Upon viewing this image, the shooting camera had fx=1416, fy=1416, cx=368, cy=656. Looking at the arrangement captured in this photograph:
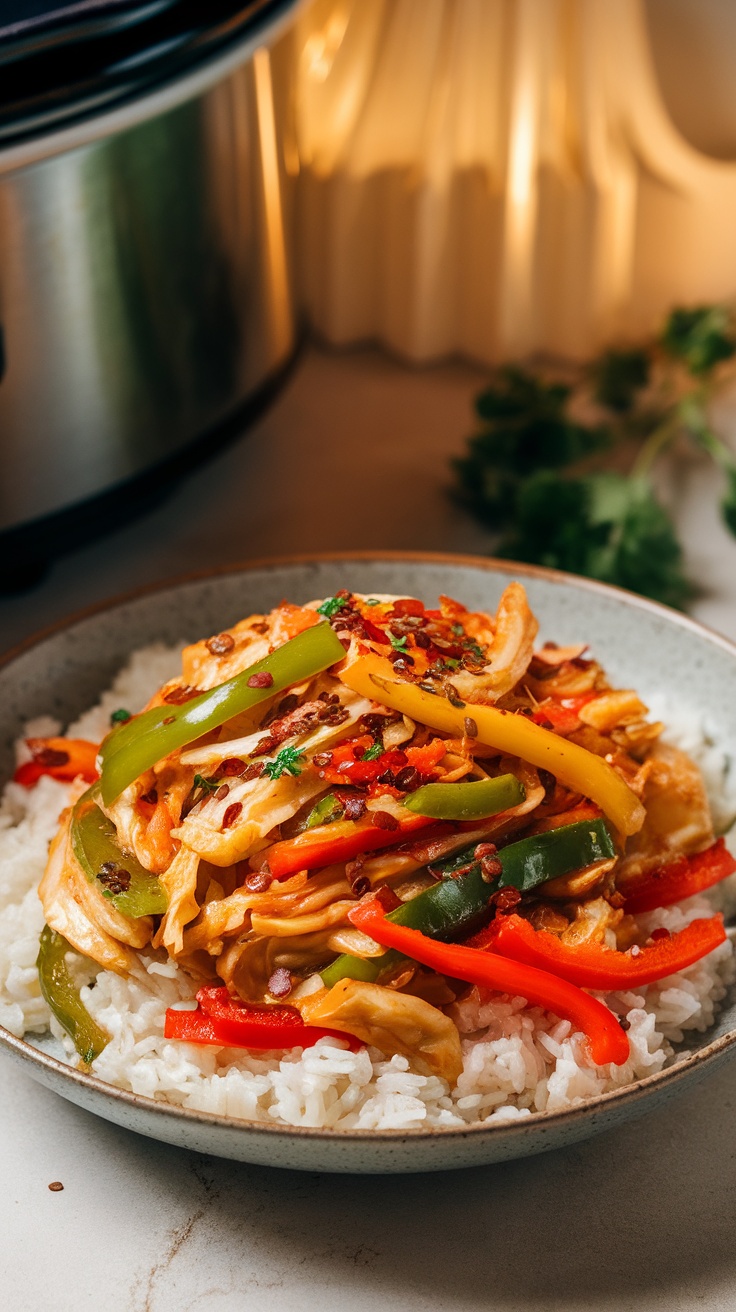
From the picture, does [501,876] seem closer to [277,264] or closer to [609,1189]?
[609,1189]

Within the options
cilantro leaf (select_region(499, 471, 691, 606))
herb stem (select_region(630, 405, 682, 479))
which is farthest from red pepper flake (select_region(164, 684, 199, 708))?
herb stem (select_region(630, 405, 682, 479))

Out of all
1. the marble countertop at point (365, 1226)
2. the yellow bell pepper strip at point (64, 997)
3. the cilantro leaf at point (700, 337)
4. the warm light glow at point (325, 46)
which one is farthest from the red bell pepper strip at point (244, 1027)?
the warm light glow at point (325, 46)

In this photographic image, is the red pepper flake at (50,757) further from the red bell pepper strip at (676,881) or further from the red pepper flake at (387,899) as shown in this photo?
the red bell pepper strip at (676,881)

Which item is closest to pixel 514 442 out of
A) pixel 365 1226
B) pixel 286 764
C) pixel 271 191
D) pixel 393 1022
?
pixel 271 191

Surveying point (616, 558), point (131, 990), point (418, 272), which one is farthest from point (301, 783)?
point (418, 272)

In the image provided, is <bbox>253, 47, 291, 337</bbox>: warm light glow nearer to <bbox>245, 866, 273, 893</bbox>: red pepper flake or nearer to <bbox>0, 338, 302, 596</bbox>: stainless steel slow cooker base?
<bbox>0, 338, 302, 596</bbox>: stainless steel slow cooker base

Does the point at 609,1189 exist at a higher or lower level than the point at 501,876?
lower
